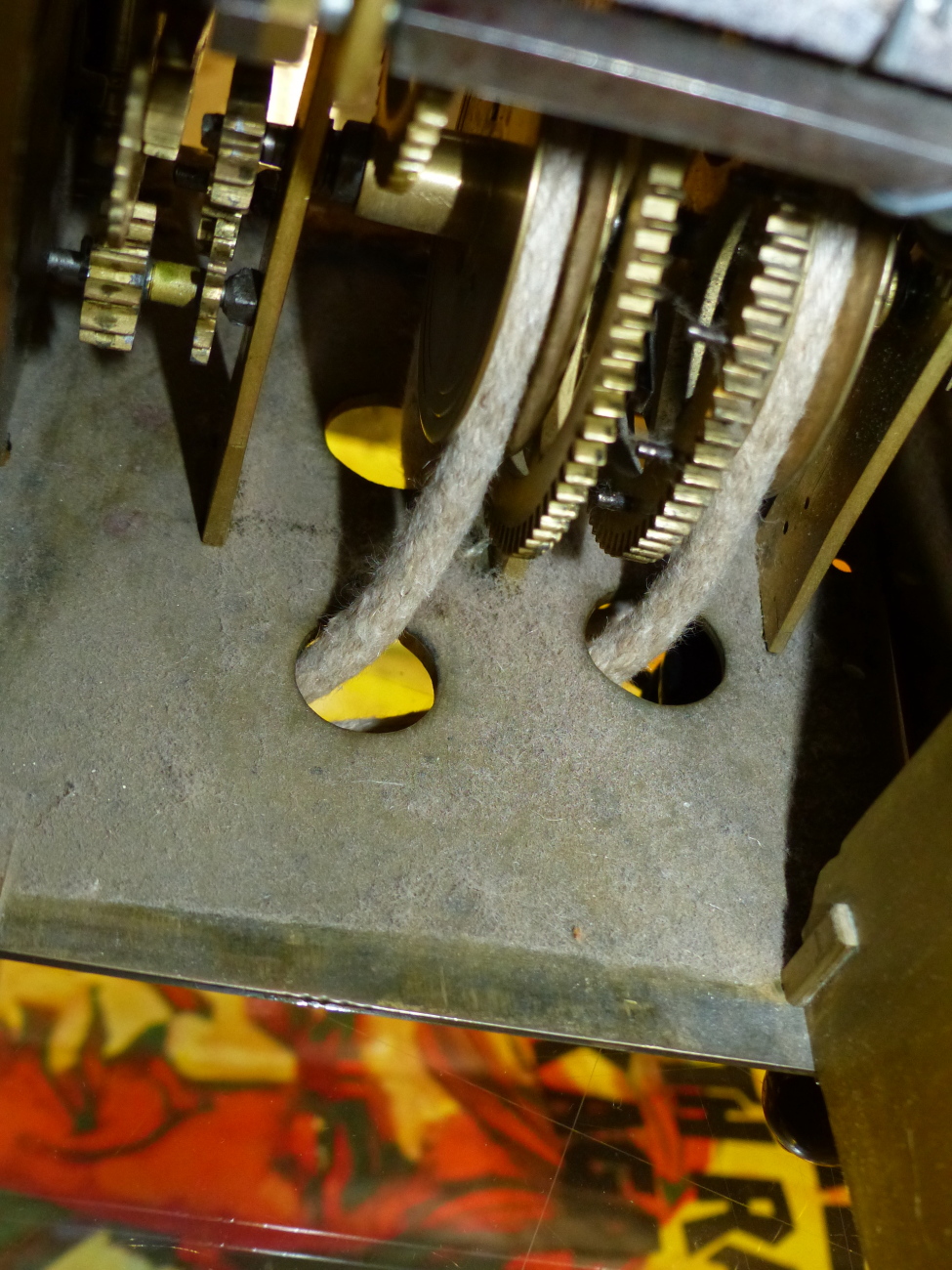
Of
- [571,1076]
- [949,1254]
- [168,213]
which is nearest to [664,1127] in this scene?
[571,1076]

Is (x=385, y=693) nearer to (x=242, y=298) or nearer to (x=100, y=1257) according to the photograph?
A: (x=242, y=298)

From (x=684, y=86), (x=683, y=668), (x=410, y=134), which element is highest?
(x=684, y=86)

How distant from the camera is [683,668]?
1460 mm

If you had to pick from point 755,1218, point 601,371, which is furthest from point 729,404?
point 755,1218

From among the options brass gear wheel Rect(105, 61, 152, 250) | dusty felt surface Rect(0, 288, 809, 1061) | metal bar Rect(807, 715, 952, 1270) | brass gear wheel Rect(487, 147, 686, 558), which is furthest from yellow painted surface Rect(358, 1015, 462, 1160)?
brass gear wheel Rect(105, 61, 152, 250)

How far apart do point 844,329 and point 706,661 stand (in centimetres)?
54

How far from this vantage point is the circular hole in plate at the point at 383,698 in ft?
4.83

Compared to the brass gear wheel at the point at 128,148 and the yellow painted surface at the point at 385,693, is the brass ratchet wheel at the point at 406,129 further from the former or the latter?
the yellow painted surface at the point at 385,693

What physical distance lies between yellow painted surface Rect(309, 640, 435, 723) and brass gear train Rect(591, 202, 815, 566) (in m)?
0.43

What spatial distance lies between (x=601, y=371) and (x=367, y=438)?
61cm

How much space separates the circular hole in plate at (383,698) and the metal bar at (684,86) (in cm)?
85

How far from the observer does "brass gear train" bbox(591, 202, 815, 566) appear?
87 centimetres

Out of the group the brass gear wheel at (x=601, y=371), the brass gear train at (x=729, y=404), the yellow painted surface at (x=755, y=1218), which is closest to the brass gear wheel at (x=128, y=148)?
the brass gear wheel at (x=601, y=371)

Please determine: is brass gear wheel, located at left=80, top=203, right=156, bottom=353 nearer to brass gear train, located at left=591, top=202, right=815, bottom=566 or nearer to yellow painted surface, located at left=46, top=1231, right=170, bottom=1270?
brass gear train, located at left=591, top=202, right=815, bottom=566
